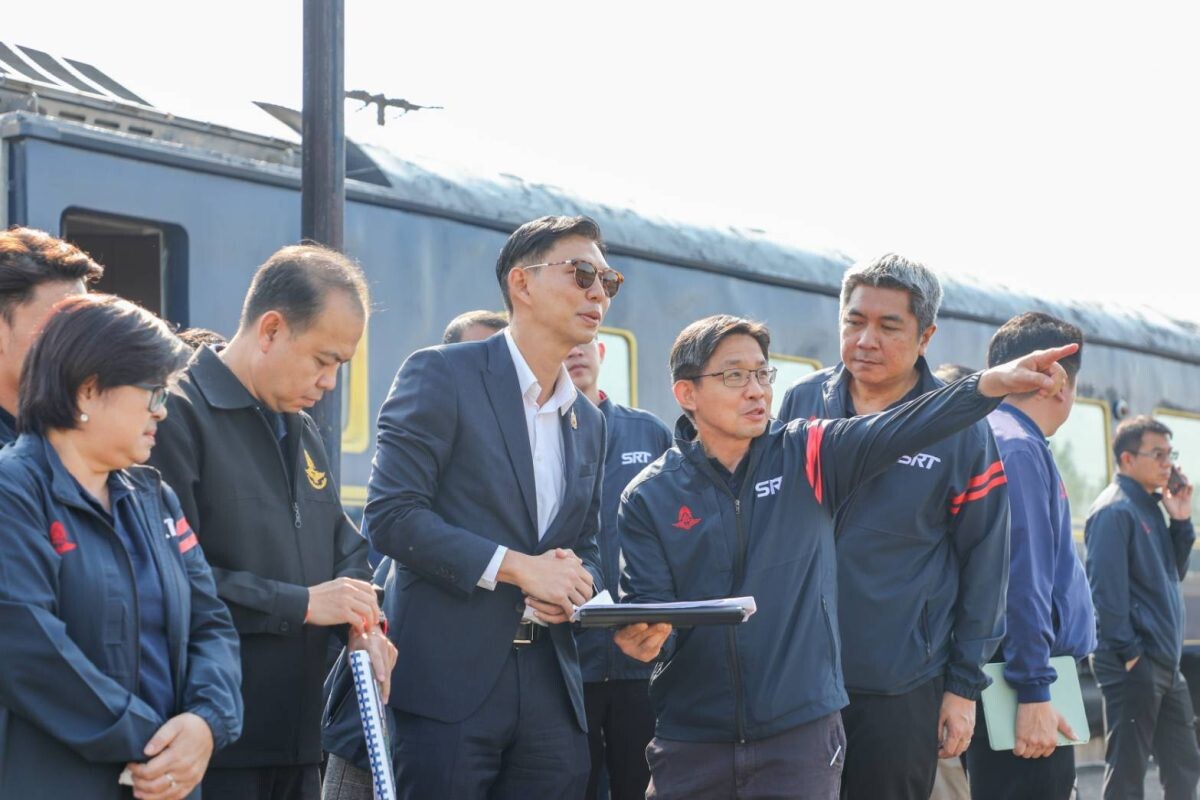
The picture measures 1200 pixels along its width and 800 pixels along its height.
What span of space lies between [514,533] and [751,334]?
0.87 m

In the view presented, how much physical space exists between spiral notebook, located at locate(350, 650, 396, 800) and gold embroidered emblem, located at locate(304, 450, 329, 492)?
18.2 inches

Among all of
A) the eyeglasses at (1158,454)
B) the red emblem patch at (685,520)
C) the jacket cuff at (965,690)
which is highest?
the red emblem patch at (685,520)

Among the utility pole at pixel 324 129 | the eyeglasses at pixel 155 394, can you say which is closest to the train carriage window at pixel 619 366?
the utility pole at pixel 324 129

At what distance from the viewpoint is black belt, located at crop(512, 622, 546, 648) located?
12.0 ft

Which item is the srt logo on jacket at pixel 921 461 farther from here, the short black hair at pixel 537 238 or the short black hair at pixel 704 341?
the short black hair at pixel 537 238

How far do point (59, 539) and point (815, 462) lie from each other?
6.37 feet

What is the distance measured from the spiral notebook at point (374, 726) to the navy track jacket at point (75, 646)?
12.5 inches

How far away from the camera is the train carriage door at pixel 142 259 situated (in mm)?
5301

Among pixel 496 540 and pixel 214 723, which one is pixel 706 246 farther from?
pixel 214 723

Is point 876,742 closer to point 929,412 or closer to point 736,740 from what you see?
point 736,740

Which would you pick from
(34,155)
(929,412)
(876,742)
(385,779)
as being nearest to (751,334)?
(929,412)

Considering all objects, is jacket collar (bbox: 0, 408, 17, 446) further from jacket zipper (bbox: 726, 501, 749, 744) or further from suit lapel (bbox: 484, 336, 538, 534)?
jacket zipper (bbox: 726, 501, 749, 744)

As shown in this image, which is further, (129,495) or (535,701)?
(535,701)

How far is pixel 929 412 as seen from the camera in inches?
150
